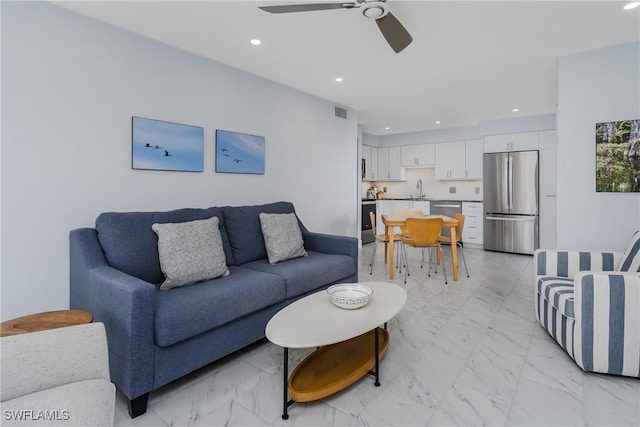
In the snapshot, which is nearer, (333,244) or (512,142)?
(333,244)

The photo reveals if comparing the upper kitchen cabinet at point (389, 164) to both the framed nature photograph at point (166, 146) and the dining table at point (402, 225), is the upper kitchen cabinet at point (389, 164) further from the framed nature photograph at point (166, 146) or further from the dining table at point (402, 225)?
the framed nature photograph at point (166, 146)

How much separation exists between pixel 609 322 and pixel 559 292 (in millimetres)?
341

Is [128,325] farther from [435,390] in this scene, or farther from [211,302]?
[435,390]

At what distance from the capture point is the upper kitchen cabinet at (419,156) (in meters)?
7.42

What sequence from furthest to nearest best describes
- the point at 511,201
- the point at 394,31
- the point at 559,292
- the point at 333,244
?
1. the point at 511,201
2. the point at 333,244
3. the point at 559,292
4. the point at 394,31

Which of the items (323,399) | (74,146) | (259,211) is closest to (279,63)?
(259,211)

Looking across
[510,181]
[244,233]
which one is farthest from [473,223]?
[244,233]

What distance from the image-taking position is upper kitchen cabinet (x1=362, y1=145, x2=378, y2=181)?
7.62 m

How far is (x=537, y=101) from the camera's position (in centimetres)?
502

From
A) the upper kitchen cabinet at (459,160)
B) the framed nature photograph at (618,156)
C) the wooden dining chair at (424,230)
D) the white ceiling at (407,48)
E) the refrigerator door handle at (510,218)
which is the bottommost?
the wooden dining chair at (424,230)

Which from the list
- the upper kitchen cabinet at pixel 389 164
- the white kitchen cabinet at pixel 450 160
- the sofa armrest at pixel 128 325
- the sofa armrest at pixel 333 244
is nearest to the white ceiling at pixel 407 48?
the sofa armrest at pixel 333 244

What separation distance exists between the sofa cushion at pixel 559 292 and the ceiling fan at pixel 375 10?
2.07 m

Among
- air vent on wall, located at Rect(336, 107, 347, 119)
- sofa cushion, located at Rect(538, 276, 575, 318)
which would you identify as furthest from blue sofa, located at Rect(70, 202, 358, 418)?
air vent on wall, located at Rect(336, 107, 347, 119)

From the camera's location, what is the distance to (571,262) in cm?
277
